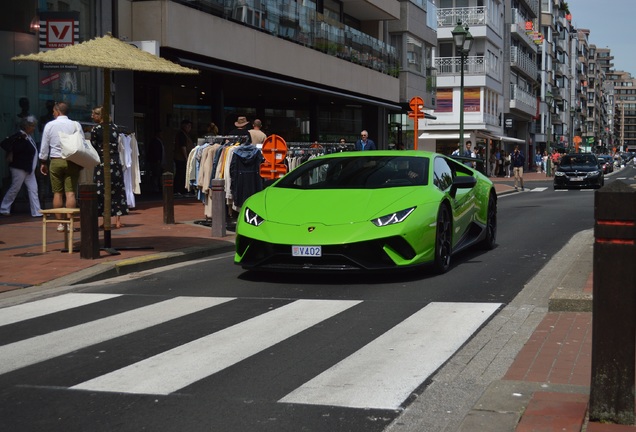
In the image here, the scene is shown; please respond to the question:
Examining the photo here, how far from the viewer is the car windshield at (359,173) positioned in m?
10.3

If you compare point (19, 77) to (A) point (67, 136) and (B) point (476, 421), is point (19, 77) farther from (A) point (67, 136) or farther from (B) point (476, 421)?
(B) point (476, 421)

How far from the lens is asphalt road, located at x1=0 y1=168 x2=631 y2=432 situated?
484cm

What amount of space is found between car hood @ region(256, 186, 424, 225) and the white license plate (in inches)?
12.9

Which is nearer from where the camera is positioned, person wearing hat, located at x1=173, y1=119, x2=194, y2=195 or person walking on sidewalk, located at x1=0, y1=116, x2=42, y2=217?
person walking on sidewalk, located at x1=0, y1=116, x2=42, y2=217

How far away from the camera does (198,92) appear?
95.7 feet

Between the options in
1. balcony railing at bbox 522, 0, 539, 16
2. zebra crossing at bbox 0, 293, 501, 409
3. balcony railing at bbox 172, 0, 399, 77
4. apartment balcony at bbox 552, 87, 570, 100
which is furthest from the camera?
apartment balcony at bbox 552, 87, 570, 100

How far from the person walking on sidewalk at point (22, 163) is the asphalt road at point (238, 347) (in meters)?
7.47

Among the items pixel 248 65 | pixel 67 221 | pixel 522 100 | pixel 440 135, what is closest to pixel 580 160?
pixel 248 65

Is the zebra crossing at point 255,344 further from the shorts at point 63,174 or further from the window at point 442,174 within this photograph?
the shorts at point 63,174

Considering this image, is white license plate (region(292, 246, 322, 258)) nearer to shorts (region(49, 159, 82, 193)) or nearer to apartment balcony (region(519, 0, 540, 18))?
shorts (region(49, 159, 82, 193))

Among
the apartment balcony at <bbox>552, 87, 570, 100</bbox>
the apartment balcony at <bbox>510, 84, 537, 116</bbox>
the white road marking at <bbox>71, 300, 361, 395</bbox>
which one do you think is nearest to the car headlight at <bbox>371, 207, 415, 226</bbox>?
the white road marking at <bbox>71, 300, 361, 395</bbox>

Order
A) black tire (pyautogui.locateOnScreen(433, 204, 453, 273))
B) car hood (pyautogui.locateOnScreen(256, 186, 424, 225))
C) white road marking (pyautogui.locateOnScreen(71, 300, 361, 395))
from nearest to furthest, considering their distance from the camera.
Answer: white road marking (pyautogui.locateOnScreen(71, 300, 361, 395)) → car hood (pyautogui.locateOnScreen(256, 186, 424, 225)) → black tire (pyautogui.locateOnScreen(433, 204, 453, 273))

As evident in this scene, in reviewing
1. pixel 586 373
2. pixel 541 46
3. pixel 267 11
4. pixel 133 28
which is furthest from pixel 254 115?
pixel 541 46

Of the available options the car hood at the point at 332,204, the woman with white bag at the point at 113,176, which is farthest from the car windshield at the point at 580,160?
the car hood at the point at 332,204
